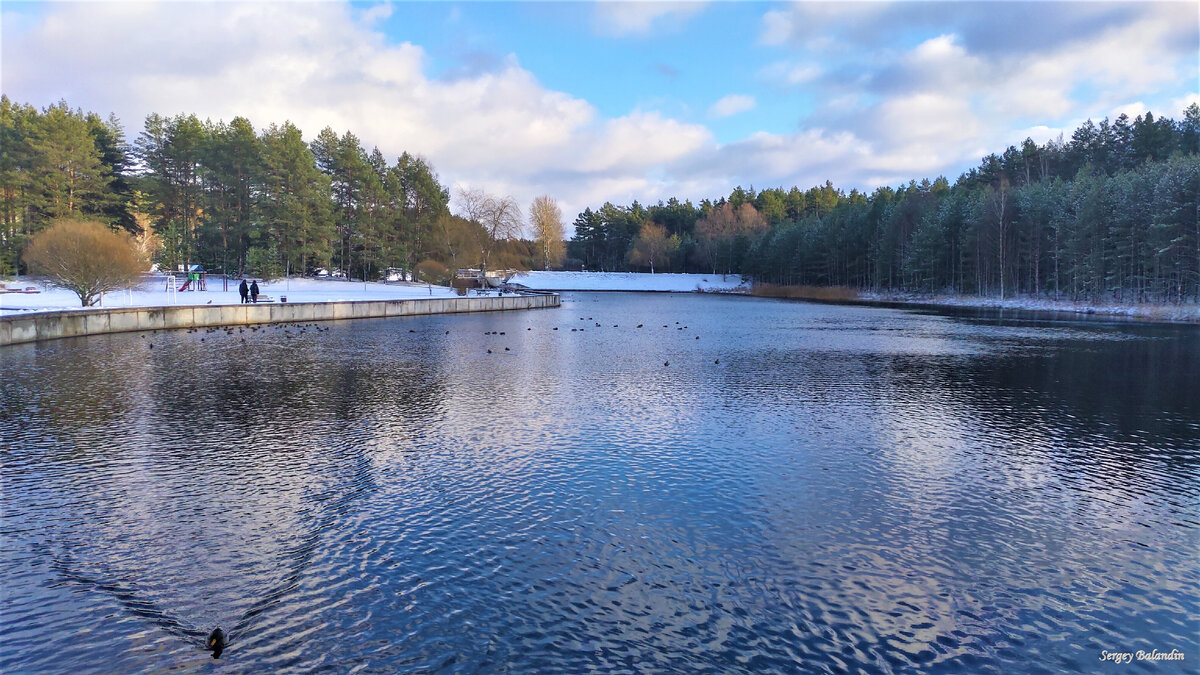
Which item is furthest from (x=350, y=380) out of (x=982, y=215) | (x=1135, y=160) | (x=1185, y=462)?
(x=1135, y=160)

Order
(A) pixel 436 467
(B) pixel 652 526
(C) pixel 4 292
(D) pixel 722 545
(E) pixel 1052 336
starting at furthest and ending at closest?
(C) pixel 4 292 → (E) pixel 1052 336 → (A) pixel 436 467 → (B) pixel 652 526 → (D) pixel 722 545

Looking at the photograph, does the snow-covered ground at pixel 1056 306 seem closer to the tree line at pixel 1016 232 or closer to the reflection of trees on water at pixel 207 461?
the tree line at pixel 1016 232

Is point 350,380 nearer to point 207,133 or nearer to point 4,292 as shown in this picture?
point 4,292

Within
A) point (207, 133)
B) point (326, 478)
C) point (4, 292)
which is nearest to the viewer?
point (326, 478)

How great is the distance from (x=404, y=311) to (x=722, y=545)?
142 ft

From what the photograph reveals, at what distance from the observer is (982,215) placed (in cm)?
7250

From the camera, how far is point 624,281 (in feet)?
428

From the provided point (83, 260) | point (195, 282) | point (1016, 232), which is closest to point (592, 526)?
point (83, 260)

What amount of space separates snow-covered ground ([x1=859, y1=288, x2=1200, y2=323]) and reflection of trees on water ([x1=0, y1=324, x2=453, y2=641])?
53.3 m

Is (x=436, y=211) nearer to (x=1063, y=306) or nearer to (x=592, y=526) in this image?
(x=1063, y=306)

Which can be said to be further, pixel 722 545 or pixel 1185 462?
pixel 1185 462

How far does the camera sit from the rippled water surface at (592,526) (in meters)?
5.96

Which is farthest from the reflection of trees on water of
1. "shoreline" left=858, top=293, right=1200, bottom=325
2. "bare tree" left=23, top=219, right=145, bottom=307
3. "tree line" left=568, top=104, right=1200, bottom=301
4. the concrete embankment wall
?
"tree line" left=568, top=104, right=1200, bottom=301

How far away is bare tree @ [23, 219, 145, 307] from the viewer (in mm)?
35562
